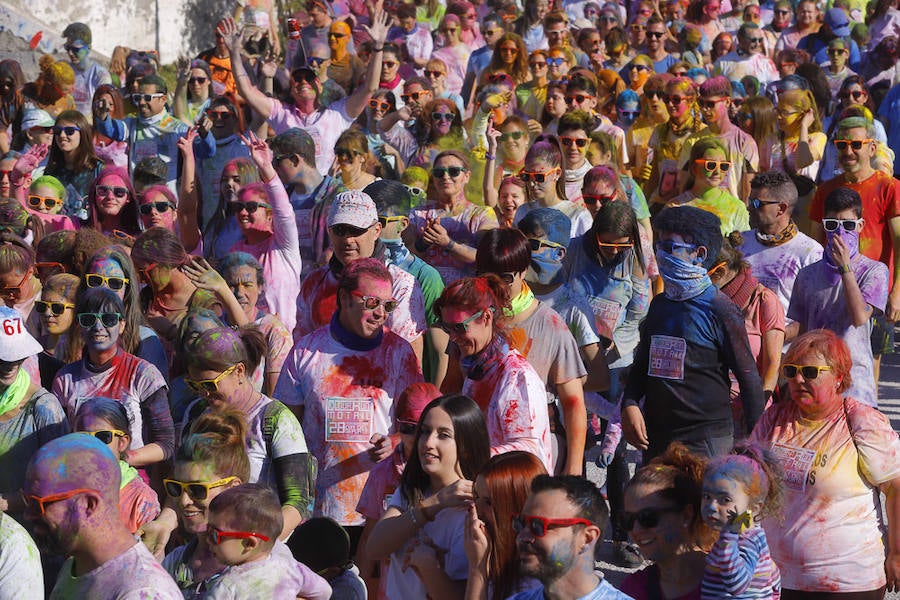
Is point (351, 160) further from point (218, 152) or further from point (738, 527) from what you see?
point (738, 527)

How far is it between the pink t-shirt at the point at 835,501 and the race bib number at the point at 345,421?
1609 millimetres

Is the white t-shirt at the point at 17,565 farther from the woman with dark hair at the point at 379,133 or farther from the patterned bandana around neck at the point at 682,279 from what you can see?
the woman with dark hair at the point at 379,133

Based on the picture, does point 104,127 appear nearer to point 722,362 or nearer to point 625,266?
point 625,266

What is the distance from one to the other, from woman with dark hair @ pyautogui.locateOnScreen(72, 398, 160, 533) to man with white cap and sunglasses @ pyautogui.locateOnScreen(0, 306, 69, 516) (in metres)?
0.11

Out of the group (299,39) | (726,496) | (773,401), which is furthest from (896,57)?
(726,496)

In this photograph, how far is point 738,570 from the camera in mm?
4125

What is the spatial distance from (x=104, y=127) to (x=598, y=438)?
183 inches

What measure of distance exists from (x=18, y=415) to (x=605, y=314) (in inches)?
127

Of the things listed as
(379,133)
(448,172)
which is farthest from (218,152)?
(448,172)

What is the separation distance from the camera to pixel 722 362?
19.7ft

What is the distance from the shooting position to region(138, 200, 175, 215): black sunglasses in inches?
325

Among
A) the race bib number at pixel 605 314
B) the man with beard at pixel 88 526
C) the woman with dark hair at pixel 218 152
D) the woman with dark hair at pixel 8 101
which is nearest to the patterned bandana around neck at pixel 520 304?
the race bib number at pixel 605 314

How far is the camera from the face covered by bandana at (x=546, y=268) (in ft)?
23.5

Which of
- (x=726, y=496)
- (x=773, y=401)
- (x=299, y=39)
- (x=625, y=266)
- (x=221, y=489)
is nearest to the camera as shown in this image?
(x=726, y=496)
